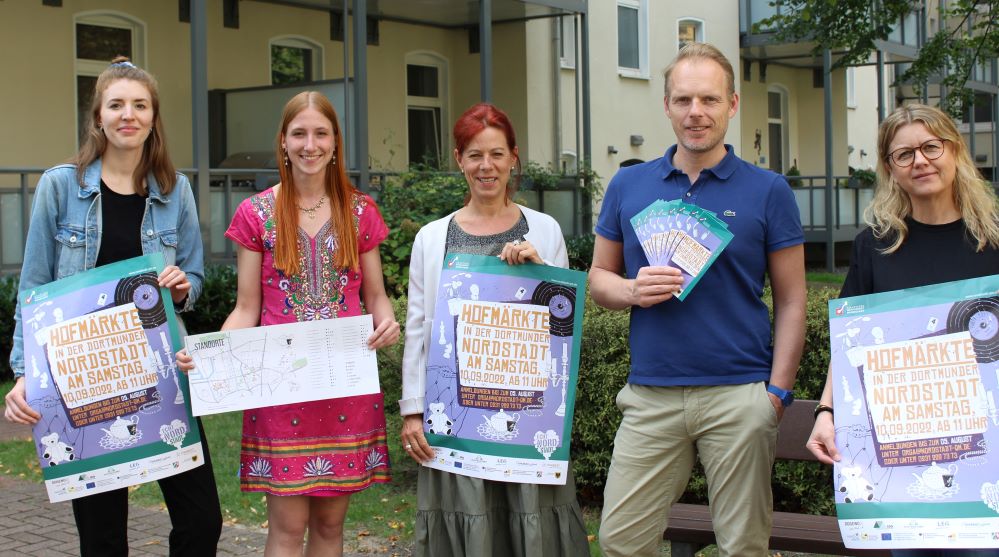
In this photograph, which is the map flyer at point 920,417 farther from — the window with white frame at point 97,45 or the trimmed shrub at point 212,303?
the window with white frame at point 97,45

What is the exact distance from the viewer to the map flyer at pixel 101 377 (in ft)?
11.9

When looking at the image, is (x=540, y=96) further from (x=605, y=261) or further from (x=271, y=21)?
(x=605, y=261)

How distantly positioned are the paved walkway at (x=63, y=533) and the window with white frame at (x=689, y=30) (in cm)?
1836

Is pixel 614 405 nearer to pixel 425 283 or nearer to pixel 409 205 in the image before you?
pixel 425 283

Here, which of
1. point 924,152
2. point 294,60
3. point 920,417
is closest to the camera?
point 920,417

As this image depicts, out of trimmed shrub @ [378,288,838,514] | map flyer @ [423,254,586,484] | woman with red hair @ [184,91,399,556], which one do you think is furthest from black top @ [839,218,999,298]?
trimmed shrub @ [378,288,838,514]

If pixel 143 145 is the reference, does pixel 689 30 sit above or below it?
above

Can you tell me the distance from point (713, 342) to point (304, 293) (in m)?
1.44

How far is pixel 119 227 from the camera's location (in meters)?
3.77

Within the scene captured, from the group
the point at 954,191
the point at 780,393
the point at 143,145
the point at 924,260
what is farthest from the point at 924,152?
the point at 143,145

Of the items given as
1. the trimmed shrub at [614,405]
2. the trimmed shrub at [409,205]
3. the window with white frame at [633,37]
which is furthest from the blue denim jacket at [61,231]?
the window with white frame at [633,37]

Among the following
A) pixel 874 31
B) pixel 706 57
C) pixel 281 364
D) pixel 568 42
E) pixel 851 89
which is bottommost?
pixel 281 364

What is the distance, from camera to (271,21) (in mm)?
17906

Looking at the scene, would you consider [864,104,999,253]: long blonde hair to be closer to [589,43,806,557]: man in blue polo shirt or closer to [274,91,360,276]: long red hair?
[589,43,806,557]: man in blue polo shirt
